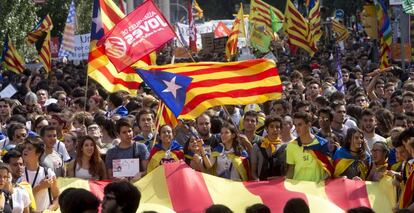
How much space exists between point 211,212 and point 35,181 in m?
3.85

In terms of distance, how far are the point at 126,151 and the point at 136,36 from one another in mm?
2314

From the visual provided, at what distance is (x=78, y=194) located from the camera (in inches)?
293

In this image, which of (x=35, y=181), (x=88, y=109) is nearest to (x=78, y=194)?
(x=35, y=181)

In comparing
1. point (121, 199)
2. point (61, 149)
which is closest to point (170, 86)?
point (61, 149)

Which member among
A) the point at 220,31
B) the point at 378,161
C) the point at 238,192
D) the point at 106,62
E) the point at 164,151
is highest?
the point at 106,62

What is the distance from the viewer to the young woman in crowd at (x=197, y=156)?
1204cm

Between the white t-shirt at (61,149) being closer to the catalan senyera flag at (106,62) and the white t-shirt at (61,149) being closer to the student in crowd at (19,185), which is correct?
the catalan senyera flag at (106,62)

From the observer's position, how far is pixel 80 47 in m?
27.9

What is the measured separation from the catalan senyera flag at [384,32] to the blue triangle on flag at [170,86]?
10751 millimetres

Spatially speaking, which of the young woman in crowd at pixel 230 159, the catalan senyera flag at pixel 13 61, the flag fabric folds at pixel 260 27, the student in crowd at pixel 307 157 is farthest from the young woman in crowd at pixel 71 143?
the flag fabric folds at pixel 260 27

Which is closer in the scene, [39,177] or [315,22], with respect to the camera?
[39,177]

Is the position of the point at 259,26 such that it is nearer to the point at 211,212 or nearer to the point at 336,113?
the point at 336,113

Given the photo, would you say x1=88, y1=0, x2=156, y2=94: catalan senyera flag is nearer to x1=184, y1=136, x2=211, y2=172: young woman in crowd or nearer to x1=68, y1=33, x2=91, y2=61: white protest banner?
x1=184, y1=136, x2=211, y2=172: young woman in crowd

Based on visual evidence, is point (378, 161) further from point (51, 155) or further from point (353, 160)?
point (51, 155)
